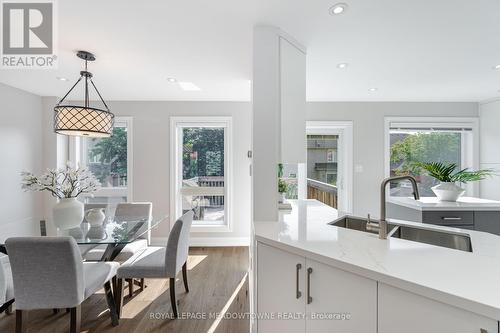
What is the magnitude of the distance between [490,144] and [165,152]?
205 inches

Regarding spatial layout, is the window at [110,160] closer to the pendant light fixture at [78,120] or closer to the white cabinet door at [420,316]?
the pendant light fixture at [78,120]

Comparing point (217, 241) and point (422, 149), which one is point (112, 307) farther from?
point (422, 149)

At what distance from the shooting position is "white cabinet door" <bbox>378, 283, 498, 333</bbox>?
75 cm

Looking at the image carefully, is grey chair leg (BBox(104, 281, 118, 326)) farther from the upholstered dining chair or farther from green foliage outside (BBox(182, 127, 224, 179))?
green foliage outside (BBox(182, 127, 224, 179))

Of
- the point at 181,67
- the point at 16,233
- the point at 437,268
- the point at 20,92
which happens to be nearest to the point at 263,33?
the point at 181,67

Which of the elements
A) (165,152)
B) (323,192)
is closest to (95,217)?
(165,152)

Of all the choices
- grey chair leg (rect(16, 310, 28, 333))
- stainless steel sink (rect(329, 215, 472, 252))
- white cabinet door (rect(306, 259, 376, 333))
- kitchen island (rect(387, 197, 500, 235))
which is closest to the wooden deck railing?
kitchen island (rect(387, 197, 500, 235))

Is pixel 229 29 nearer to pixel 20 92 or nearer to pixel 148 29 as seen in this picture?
pixel 148 29

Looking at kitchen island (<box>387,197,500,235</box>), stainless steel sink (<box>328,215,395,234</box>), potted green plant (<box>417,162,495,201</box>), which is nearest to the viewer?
stainless steel sink (<box>328,215,395,234</box>)

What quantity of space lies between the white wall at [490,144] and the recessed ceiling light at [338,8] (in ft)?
12.3

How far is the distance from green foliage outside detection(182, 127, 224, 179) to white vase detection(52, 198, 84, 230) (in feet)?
5.84

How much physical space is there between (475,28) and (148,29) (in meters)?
2.57

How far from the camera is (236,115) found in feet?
12.5

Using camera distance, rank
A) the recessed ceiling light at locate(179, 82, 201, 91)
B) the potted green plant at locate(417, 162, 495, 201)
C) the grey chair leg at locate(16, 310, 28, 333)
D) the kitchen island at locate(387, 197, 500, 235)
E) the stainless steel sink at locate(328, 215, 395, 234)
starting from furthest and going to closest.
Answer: the recessed ceiling light at locate(179, 82, 201, 91) → the potted green plant at locate(417, 162, 495, 201) → the kitchen island at locate(387, 197, 500, 235) → the stainless steel sink at locate(328, 215, 395, 234) → the grey chair leg at locate(16, 310, 28, 333)
